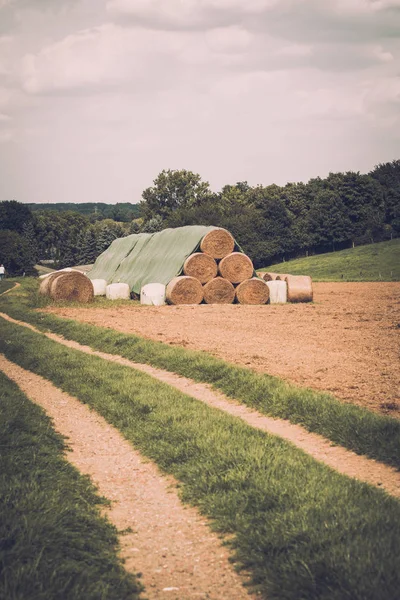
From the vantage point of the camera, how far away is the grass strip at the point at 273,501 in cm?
448

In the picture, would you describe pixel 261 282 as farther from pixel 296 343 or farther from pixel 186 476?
pixel 186 476

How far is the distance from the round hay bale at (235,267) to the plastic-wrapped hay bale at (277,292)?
1.42 meters

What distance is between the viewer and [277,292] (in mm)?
29891

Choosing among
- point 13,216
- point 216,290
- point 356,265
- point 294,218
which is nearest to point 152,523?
point 216,290

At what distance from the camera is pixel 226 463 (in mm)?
7023

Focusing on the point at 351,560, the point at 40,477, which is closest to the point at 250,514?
the point at 351,560

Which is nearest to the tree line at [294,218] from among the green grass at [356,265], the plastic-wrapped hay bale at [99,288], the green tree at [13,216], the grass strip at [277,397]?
the green grass at [356,265]

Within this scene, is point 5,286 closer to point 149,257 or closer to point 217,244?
point 149,257

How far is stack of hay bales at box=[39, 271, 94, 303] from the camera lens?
2939cm

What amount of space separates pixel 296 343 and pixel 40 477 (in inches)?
417

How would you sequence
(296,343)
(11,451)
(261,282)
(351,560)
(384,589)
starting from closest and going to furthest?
(384,589)
(351,560)
(11,451)
(296,343)
(261,282)

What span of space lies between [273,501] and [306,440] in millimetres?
2520

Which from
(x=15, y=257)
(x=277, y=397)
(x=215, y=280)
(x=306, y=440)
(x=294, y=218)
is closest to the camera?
(x=306, y=440)

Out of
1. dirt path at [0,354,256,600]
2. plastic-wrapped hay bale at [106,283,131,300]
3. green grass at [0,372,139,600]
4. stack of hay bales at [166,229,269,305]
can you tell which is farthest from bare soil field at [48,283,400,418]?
green grass at [0,372,139,600]
